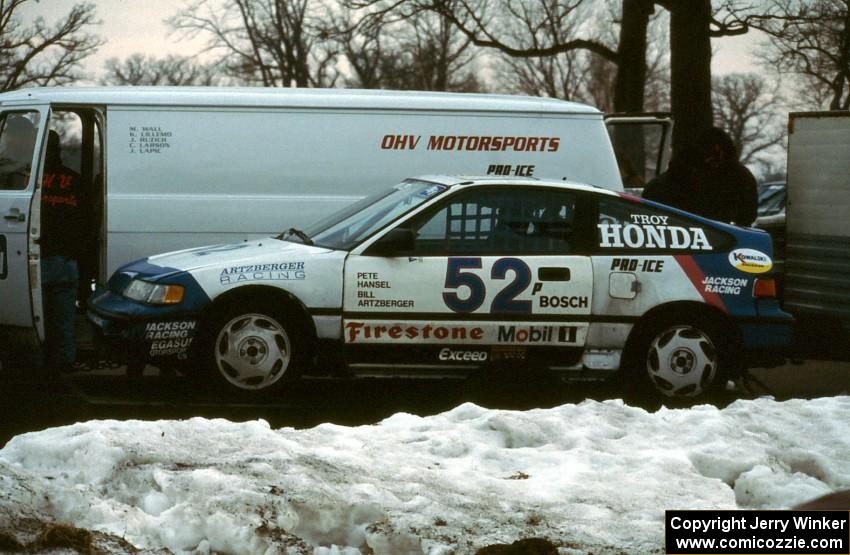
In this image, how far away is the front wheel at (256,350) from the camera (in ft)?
26.7

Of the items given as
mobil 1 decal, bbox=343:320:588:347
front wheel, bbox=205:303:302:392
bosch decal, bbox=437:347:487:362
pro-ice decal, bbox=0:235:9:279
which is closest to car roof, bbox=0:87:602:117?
pro-ice decal, bbox=0:235:9:279

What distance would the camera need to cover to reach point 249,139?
33.0 feet

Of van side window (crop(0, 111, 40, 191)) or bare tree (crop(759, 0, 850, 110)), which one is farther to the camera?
bare tree (crop(759, 0, 850, 110))

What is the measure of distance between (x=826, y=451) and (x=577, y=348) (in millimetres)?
2495

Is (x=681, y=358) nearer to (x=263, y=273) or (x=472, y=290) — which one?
(x=472, y=290)

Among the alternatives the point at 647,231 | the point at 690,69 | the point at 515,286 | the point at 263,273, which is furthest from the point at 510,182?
the point at 690,69

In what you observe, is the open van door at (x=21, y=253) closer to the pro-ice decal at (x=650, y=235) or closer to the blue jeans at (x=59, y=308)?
the blue jeans at (x=59, y=308)

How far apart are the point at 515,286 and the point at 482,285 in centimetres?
22

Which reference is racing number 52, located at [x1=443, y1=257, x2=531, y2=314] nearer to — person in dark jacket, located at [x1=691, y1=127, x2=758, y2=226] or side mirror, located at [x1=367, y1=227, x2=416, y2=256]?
side mirror, located at [x1=367, y1=227, x2=416, y2=256]

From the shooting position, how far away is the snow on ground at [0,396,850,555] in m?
4.57

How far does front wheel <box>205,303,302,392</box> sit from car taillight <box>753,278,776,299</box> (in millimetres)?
3093

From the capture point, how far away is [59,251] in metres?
9.27

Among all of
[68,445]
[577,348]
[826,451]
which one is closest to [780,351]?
[577,348]

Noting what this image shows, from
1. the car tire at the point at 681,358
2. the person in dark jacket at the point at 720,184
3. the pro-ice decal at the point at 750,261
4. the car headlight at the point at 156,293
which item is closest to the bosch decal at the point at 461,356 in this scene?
Result: the car tire at the point at 681,358
